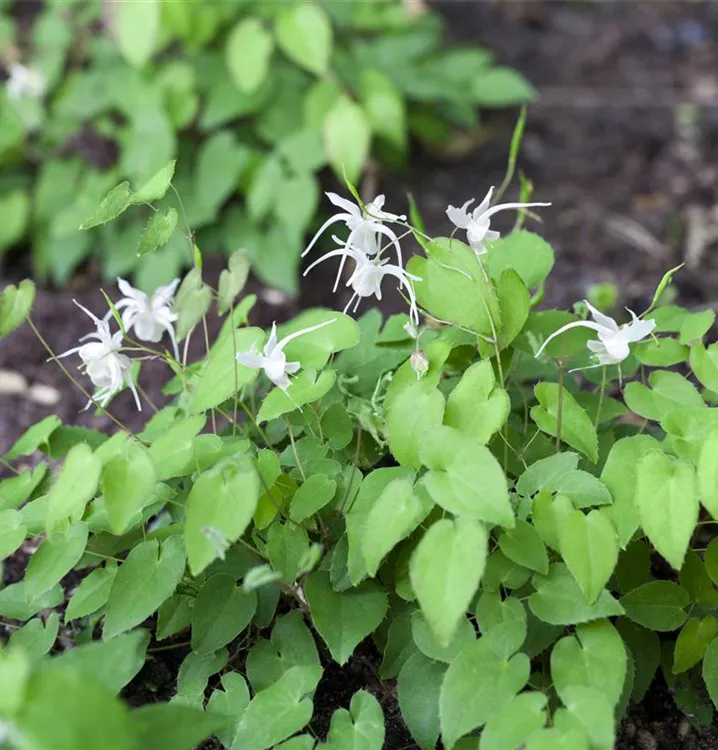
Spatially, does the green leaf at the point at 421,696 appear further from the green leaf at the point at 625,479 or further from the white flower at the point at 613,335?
the white flower at the point at 613,335

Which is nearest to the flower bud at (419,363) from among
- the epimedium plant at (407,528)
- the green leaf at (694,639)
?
the epimedium plant at (407,528)

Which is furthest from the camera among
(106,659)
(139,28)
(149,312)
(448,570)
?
(139,28)

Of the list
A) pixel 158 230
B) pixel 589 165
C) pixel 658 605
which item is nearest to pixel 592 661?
pixel 658 605

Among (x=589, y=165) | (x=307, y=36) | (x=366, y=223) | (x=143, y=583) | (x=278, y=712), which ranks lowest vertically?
(x=589, y=165)

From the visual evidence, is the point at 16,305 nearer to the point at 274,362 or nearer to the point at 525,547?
the point at 274,362

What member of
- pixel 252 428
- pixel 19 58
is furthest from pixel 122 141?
pixel 252 428

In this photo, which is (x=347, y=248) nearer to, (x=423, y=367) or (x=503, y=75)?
(x=423, y=367)

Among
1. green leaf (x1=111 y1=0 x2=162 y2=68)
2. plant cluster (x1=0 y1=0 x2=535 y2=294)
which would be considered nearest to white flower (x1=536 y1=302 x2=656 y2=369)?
plant cluster (x1=0 y1=0 x2=535 y2=294)
